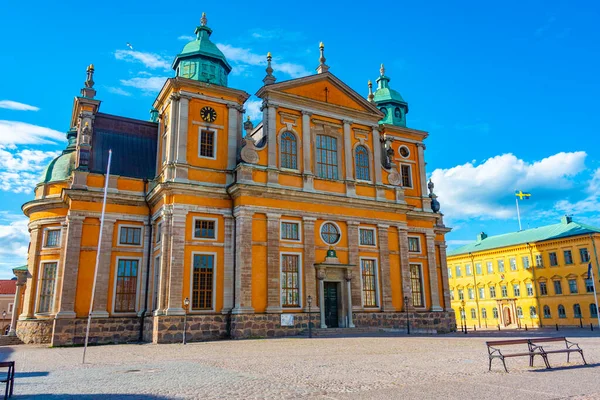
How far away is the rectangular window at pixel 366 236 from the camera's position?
31109 mm

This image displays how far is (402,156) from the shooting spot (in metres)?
37.5

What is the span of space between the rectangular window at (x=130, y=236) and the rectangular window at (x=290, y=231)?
895 cm

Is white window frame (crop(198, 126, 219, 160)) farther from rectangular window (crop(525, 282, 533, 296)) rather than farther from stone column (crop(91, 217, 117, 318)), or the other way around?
rectangular window (crop(525, 282, 533, 296))

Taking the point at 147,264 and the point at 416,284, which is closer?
the point at 147,264

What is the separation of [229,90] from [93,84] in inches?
437

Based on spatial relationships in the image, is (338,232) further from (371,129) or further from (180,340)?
(180,340)

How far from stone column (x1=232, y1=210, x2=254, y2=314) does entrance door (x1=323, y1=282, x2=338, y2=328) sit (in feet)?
17.5

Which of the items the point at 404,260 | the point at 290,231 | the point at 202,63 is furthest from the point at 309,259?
the point at 202,63

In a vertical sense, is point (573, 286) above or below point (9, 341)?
above

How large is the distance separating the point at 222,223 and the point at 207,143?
517 centimetres

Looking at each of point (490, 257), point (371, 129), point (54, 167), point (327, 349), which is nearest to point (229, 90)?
point (371, 129)

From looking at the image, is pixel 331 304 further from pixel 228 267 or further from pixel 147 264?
pixel 147 264

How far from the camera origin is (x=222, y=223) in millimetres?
27906

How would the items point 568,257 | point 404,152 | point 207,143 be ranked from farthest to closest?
1. point 568,257
2. point 404,152
3. point 207,143
